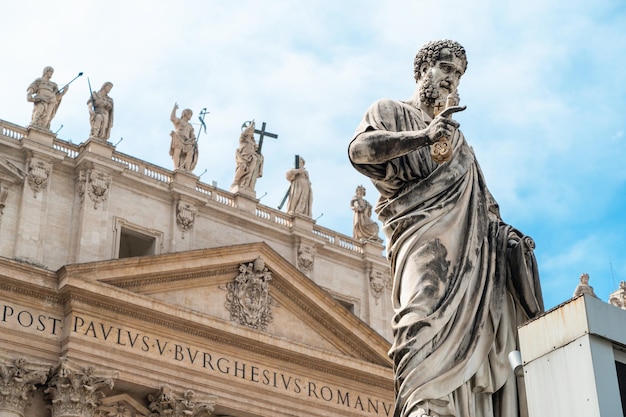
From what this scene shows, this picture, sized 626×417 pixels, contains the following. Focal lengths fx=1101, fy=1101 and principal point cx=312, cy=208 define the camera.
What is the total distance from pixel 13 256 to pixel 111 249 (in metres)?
2.40

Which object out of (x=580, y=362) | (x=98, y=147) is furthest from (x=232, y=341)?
(x=580, y=362)

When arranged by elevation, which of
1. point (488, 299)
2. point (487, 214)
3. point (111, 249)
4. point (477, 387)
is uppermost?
point (111, 249)

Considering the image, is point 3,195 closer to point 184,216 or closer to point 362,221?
point 184,216

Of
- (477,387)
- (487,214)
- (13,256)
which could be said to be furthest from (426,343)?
(13,256)

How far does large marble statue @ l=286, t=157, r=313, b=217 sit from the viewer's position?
29766 mm

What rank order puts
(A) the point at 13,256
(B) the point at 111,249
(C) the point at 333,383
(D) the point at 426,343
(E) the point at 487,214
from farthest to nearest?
1. (C) the point at 333,383
2. (B) the point at 111,249
3. (A) the point at 13,256
4. (E) the point at 487,214
5. (D) the point at 426,343

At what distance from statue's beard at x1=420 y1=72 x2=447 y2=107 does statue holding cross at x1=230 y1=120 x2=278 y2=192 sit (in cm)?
2371

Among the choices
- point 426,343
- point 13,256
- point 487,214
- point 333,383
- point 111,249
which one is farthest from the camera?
point 333,383

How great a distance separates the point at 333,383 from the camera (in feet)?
88.4

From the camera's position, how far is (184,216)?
26.7 m

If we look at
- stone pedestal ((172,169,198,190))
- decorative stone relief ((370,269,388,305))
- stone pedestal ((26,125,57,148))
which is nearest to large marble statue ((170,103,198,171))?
stone pedestal ((172,169,198,190))

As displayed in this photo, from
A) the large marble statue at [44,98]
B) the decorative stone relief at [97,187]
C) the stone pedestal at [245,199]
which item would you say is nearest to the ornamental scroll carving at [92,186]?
the decorative stone relief at [97,187]

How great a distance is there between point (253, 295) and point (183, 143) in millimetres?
4362

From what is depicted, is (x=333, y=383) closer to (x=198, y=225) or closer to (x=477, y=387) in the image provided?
(x=198, y=225)
